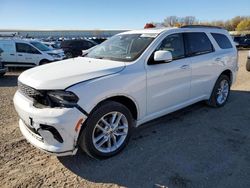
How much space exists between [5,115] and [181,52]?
3.98 metres

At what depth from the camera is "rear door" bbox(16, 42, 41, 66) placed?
13.3m

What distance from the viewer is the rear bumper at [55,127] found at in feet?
10.2

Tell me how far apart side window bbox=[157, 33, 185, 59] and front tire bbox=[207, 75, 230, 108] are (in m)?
1.60

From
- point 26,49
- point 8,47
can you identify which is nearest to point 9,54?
point 8,47

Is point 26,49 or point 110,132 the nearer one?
point 110,132

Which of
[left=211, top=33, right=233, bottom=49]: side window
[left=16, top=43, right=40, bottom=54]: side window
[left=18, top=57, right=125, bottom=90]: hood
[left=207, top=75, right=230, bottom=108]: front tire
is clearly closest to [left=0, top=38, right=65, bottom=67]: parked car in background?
[left=16, top=43, right=40, bottom=54]: side window

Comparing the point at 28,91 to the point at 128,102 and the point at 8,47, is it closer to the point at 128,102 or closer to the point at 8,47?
the point at 128,102

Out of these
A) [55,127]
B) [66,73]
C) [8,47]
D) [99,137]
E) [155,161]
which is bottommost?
[155,161]

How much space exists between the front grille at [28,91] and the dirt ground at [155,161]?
3.17 ft

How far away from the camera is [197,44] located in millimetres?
5281

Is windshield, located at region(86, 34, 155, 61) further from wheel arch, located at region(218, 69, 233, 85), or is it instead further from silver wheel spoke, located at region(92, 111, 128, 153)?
wheel arch, located at region(218, 69, 233, 85)

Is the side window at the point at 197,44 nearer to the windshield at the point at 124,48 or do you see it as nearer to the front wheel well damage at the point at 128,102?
the windshield at the point at 124,48

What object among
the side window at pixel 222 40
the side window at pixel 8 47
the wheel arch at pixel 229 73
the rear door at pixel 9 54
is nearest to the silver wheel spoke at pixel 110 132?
the side window at pixel 222 40

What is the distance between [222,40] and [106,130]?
3.98 meters
